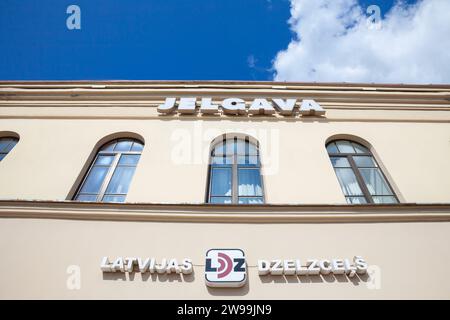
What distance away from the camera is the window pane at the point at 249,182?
673 cm

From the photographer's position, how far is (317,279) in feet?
16.0

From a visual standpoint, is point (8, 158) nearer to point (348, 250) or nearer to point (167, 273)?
point (167, 273)

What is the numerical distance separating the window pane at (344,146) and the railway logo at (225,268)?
414 cm

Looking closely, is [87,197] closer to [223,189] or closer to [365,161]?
[223,189]

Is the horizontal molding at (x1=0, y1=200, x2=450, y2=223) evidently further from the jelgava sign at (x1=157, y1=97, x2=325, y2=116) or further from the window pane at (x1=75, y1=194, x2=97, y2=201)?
the jelgava sign at (x1=157, y1=97, x2=325, y2=116)

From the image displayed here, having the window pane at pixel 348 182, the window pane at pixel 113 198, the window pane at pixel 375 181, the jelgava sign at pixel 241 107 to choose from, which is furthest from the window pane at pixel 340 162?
the window pane at pixel 113 198

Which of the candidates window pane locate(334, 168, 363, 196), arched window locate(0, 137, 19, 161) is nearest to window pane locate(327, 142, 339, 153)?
window pane locate(334, 168, 363, 196)

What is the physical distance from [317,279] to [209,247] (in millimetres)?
1767

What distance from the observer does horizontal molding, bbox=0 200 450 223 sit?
5453 millimetres

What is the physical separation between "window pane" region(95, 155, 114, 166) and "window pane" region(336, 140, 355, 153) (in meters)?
5.58

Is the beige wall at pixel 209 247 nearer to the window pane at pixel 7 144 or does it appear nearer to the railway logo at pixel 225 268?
the railway logo at pixel 225 268

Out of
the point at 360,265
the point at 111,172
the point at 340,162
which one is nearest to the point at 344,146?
Result: the point at 340,162
